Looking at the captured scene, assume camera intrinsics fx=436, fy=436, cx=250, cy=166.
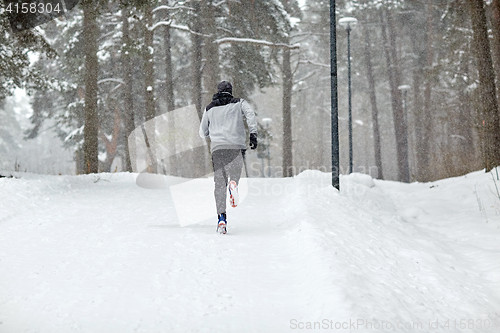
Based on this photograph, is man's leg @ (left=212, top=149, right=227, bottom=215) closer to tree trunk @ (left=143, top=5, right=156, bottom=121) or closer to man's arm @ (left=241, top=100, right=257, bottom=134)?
man's arm @ (left=241, top=100, right=257, bottom=134)

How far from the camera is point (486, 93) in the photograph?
12383 mm

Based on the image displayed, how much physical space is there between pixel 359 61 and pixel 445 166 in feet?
53.9

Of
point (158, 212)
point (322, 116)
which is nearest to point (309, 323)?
point (158, 212)

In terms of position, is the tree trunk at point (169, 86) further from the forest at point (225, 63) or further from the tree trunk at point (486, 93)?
the tree trunk at point (486, 93)

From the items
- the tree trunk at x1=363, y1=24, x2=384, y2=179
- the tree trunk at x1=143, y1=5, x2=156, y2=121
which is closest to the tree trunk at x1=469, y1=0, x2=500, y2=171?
the tree trunk at x1=143, y1=5, x2=156, y2=121

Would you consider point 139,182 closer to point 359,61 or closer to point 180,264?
point 180,264

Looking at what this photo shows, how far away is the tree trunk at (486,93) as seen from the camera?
1198 centimetres

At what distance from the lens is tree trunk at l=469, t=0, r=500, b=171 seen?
11977 mm

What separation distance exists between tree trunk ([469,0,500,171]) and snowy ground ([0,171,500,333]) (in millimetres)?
3699

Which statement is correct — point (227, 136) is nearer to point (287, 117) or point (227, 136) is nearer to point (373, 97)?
point (287, 117)

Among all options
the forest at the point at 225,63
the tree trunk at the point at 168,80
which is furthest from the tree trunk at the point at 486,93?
the tree trunk at the point at 168,80

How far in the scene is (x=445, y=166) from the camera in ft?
52.8

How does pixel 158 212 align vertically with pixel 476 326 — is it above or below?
above

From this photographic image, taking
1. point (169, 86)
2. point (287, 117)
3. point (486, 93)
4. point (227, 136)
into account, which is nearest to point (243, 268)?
point (227, 136)
